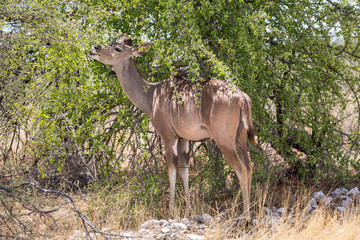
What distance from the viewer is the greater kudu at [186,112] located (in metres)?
5.44

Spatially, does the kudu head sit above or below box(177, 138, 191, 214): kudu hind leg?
above

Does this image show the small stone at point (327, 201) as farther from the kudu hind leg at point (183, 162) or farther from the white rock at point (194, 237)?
the white rock at point (194, 237)

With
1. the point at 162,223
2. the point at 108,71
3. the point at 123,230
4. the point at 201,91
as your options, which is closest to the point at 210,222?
the point at 162,223

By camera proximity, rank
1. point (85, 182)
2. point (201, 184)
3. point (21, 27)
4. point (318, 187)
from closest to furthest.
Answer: point (21, 27), point (201, 184), point (318, 187), point (85, 182)

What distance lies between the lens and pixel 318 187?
7.44 meters

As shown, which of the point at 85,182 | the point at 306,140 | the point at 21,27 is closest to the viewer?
the point at 21,27

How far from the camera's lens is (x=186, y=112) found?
5.70 metres

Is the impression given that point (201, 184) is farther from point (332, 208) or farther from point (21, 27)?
point (21, 27)

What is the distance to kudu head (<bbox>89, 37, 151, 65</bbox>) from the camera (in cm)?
564

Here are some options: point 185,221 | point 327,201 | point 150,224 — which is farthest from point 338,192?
point 150,224

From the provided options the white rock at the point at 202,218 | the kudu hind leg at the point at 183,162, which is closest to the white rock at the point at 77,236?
the white rock at the point at 202,218

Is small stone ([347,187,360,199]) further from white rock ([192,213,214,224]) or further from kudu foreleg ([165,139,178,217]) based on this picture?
kudu foreleg ([165,139,178,217])

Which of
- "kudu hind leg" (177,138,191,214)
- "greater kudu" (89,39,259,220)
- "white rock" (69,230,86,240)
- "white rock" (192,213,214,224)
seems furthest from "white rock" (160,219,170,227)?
"white rock" (69,230,86,240)

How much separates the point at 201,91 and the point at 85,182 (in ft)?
11.7
